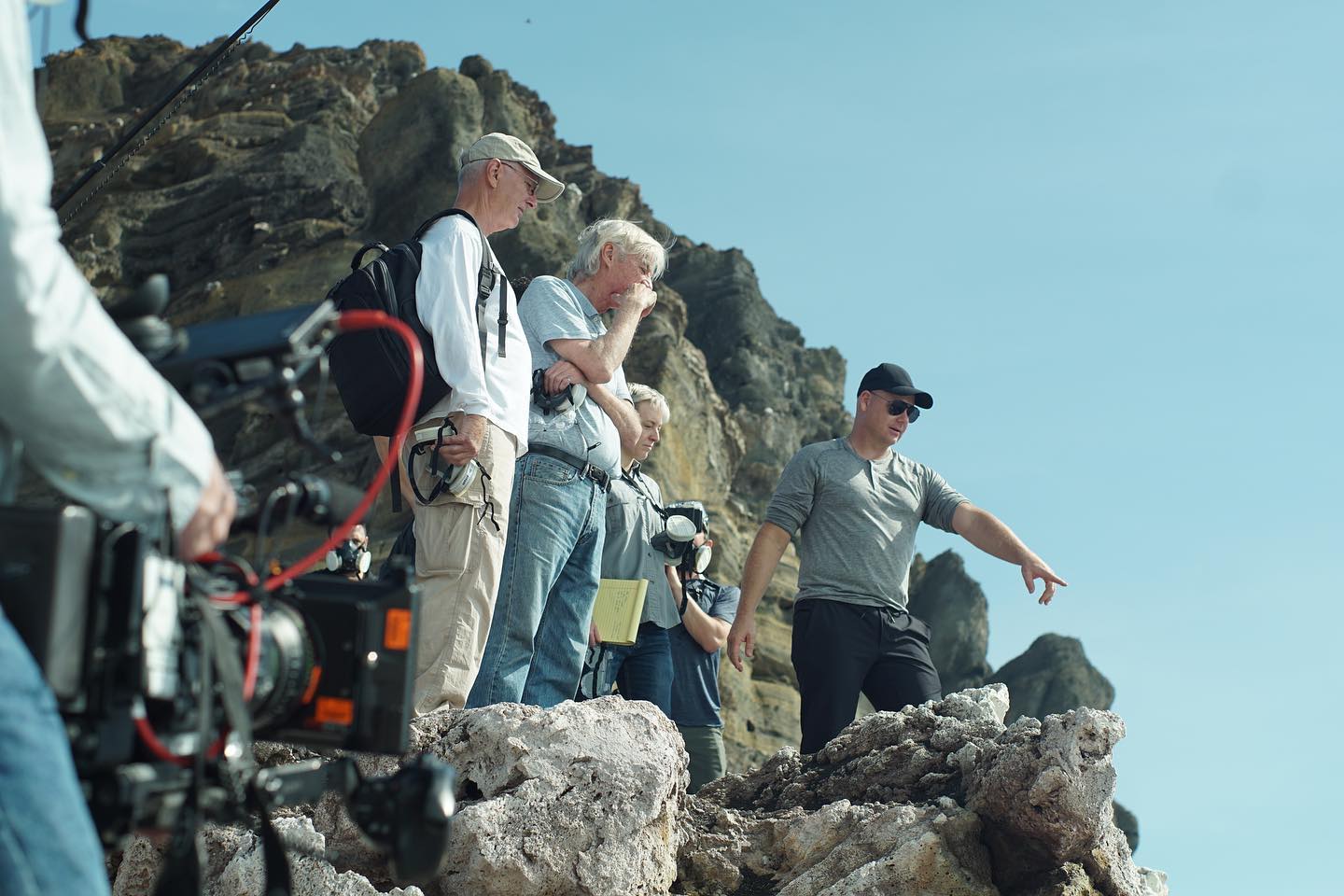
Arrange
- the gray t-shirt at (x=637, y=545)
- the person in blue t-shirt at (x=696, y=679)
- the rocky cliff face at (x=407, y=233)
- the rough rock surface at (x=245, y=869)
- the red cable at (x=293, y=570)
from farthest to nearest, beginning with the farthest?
1. the rocky cliff face at (x=407, y=233)
2. the person in blue t-shirt at (x=696, y=679)
3. the gray t-shirt at (x=637, y=545)
4. the rough rock surface at (x=245, y=869)
5. the red cable at (x=293, y=570)

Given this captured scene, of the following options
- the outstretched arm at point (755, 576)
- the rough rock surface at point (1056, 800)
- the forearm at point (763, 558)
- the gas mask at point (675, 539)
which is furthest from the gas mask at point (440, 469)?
the forearm at point (763, 558)

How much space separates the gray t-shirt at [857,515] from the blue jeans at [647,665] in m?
0.69

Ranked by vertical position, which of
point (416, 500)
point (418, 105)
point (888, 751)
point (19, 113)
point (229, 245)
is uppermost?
point (418, 105)

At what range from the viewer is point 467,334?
474 cm

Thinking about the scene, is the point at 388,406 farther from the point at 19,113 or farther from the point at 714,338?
the point at 714,338

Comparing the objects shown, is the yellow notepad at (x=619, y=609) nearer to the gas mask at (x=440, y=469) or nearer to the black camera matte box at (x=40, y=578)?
the gas mask at (x=440, y=469)

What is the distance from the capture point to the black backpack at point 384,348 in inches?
183

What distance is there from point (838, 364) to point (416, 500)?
99.4ft

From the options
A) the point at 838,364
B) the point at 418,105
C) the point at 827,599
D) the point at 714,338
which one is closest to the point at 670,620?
the point at 827,599

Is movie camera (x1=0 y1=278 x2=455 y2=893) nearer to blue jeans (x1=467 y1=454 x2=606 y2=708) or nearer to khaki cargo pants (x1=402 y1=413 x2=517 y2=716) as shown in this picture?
khaki cargo pants (x1=402 y1=413 x2=517 y2=716)

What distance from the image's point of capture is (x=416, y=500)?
187 inches

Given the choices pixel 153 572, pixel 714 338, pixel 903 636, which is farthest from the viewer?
pixel 714 338

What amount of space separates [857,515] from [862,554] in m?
0.19

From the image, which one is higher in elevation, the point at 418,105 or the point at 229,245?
the point at 418,105
